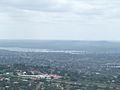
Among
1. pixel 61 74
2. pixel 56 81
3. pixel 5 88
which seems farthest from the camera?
pixel 61 74

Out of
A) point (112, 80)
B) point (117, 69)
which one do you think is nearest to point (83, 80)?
point (112, 80)

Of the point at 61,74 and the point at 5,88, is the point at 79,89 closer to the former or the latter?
the point at 5,88

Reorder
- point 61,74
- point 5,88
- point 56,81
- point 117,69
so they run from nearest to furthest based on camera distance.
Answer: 1. point 5,88
2. point 56,81
3. point 61,74
4. point 117,69

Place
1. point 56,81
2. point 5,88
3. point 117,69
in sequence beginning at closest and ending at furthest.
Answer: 1. point 5,88
2. point 56,81
3. point 117,69

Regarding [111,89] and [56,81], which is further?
[56,81]

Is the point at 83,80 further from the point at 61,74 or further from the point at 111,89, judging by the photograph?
the point at 111,89

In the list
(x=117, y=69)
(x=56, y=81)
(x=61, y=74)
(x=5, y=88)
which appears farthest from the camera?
(x=117, y=69)

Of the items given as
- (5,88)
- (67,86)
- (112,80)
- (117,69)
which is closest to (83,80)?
(112,80)

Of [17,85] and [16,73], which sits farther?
[16,73]

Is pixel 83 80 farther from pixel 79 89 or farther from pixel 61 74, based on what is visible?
pixel 79 89
